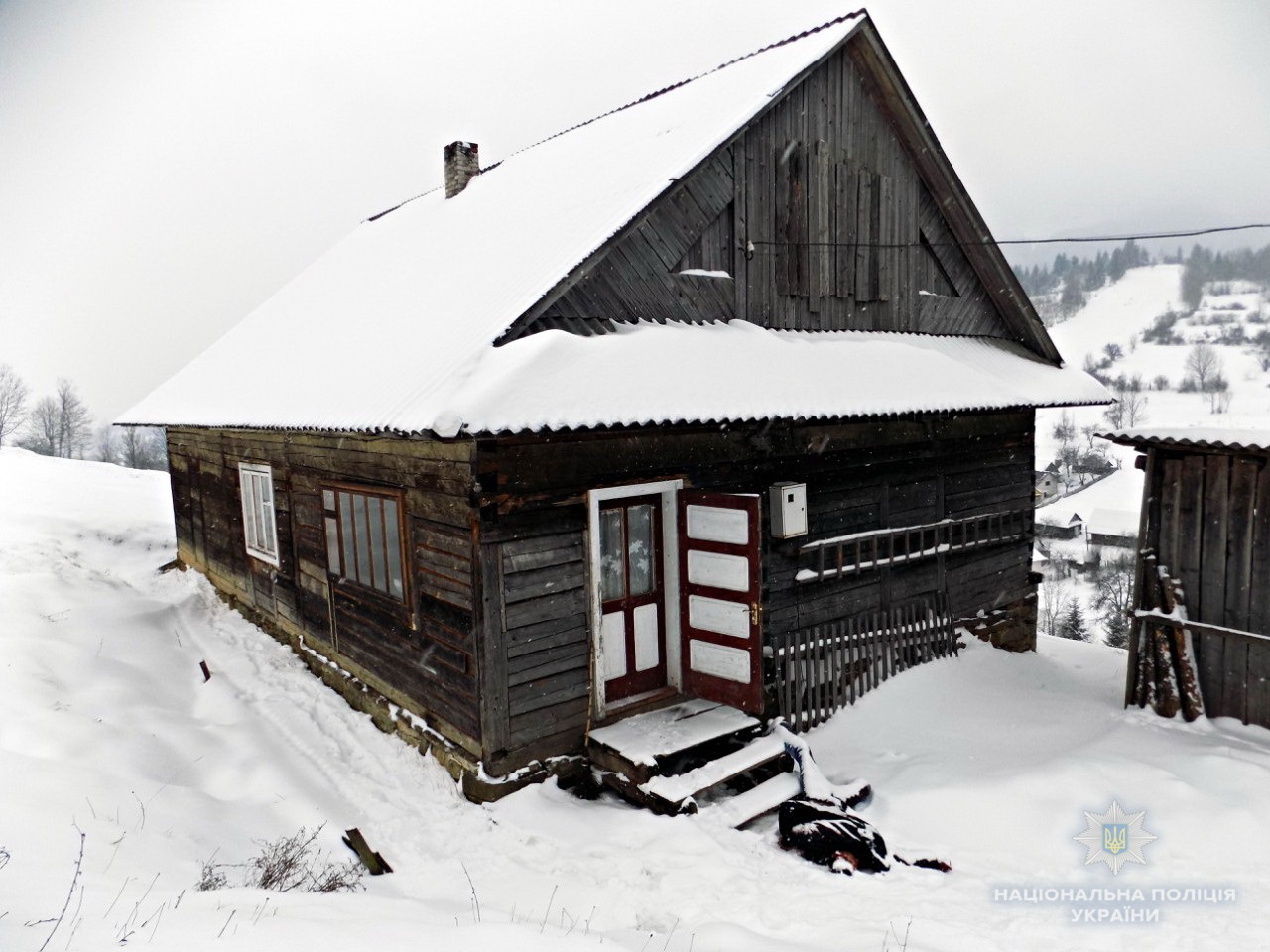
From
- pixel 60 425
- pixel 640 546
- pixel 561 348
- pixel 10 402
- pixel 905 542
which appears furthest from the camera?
pixel 60 425

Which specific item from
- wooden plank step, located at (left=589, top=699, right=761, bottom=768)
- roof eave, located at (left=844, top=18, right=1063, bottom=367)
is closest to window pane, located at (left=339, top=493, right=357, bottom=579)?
wooden plank step, located at (left=589, top=699, right=761, bottom=768)

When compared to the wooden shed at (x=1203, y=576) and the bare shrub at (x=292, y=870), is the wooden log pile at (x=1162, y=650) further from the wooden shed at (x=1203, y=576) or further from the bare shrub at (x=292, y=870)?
the bare shrub at (x=292, y=870)

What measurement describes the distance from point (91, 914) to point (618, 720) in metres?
4.17

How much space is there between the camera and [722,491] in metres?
7.66

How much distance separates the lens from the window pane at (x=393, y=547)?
7.49m

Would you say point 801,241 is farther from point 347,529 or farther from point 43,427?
point 43,427

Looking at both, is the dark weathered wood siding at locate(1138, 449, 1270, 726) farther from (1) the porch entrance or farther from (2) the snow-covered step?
(1) the porch entrance

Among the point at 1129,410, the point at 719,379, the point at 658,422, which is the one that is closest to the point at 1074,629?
the point at 719,379

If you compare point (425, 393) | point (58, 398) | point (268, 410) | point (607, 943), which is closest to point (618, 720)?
point (607, 943)

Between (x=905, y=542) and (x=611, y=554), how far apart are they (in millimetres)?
3927

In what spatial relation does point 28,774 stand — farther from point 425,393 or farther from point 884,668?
point 884,668

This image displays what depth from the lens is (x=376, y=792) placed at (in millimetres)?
6934

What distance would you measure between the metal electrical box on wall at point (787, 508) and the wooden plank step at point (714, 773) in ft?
6.57

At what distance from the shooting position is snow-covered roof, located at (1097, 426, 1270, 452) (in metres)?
7.16
